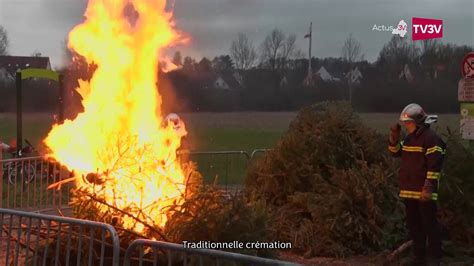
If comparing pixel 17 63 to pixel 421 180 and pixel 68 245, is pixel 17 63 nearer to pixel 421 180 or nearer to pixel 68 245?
pixel 68 245

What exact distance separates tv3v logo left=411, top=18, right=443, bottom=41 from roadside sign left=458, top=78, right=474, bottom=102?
1485 mm

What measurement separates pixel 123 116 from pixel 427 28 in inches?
228

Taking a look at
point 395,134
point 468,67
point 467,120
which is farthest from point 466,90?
point 395,134

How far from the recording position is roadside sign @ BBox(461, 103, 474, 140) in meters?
8.40

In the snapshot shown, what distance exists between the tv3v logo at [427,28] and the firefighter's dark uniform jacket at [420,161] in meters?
3.65

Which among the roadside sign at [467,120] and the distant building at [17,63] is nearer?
the roadside sign at [467,120]

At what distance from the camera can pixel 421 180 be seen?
6.63 m

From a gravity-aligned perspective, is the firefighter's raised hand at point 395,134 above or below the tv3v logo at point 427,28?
below

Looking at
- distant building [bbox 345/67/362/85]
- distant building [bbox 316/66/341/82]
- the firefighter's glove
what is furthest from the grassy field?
the firefighter's glove

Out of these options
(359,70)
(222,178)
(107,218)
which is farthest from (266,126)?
(107,218)

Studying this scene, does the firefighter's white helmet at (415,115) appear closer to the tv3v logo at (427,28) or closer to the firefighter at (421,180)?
the firefighter at (421,180)

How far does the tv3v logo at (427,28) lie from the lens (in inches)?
389

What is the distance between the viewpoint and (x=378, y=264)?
22.5 ft

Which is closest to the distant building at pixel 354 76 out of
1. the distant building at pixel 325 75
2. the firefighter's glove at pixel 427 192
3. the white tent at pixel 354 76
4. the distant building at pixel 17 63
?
the white tent at pixel 354 76
